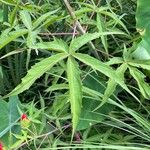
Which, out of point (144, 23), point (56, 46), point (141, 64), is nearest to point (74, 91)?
point (56, 46)

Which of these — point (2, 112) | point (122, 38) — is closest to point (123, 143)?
point (2, 112)

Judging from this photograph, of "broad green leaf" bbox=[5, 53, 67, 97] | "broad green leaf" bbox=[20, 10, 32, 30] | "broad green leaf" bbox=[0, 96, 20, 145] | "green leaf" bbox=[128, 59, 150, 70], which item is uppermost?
"broad green leaf" bbox=[20, 10, 32, 30]

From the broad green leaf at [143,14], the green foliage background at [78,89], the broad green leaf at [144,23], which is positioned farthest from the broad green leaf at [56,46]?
the broad green leaf at [143,14]

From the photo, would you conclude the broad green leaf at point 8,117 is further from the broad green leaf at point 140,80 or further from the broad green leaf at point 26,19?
the broad green leaf at point 140,80

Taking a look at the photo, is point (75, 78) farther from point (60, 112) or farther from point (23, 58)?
point (23, 58)

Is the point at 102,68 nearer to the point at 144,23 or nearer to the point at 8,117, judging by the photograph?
the point at 8,117

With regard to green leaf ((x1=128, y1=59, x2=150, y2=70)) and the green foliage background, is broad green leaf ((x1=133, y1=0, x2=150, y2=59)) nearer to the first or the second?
the green foliage background

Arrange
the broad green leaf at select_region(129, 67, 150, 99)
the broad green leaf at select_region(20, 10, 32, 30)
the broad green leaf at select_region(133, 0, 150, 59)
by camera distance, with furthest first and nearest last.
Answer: the broad green leaf at select_region(133, 0, 150, 59) < the broad green leaf at select_region(20, 10, 32, 30) < the broad green leaf at select_region(129, 67, 150, 99)

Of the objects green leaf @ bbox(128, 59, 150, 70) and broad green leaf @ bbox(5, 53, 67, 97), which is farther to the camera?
green leaf @ bbox(128, 59, 150, 70)

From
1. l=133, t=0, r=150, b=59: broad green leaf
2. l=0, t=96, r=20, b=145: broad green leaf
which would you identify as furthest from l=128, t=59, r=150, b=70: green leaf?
l=0, t=96, r=20, b=145: broad green leaf
